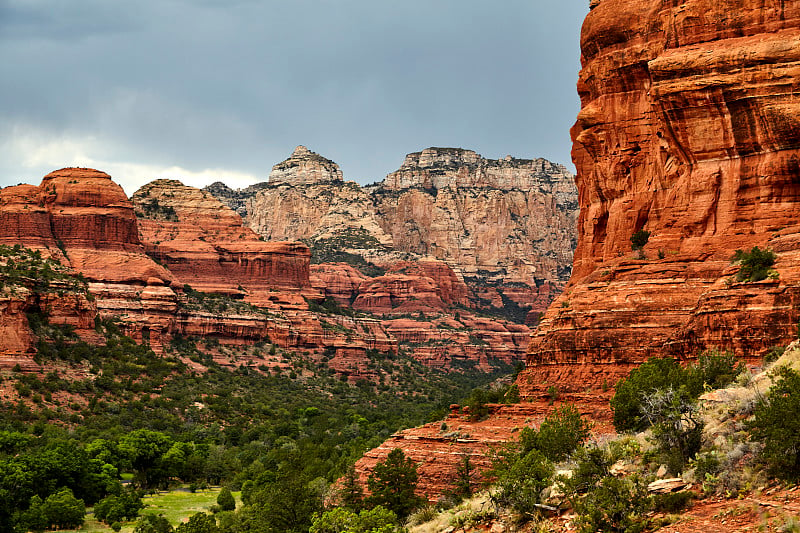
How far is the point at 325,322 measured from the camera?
168m

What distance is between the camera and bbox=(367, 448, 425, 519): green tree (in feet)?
122

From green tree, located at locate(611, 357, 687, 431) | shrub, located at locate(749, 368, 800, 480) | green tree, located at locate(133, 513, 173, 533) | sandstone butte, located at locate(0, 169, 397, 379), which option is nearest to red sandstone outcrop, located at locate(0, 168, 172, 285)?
sandstone butte, located at locate(0, 169, 397, 379)

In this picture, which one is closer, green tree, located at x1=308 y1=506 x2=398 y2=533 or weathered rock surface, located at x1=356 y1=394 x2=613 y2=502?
green tree, located at x1=308 y1=506 x2=398 y2=533

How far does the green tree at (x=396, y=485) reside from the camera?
37.1m

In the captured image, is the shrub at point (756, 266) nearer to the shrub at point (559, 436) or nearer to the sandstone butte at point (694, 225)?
Result: the sandstone butte at point (694, 225)

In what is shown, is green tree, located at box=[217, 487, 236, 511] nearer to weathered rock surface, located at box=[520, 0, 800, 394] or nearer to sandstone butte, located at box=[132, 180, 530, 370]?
weathered rock surface, located at box=[520, 0, 800, 394]

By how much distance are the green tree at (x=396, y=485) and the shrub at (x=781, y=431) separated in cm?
1766

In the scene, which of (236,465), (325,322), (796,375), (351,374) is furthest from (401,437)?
(325,322)

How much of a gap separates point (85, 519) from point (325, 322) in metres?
105

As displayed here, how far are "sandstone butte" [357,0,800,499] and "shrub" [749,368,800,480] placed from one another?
37.9 feet

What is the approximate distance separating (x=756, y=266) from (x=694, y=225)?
25.9 feet

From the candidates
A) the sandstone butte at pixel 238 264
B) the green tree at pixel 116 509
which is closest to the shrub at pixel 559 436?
the green tree at pixel 116 509

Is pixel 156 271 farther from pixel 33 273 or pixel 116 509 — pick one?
pixel 116 509

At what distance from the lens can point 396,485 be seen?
3806 centimetres
